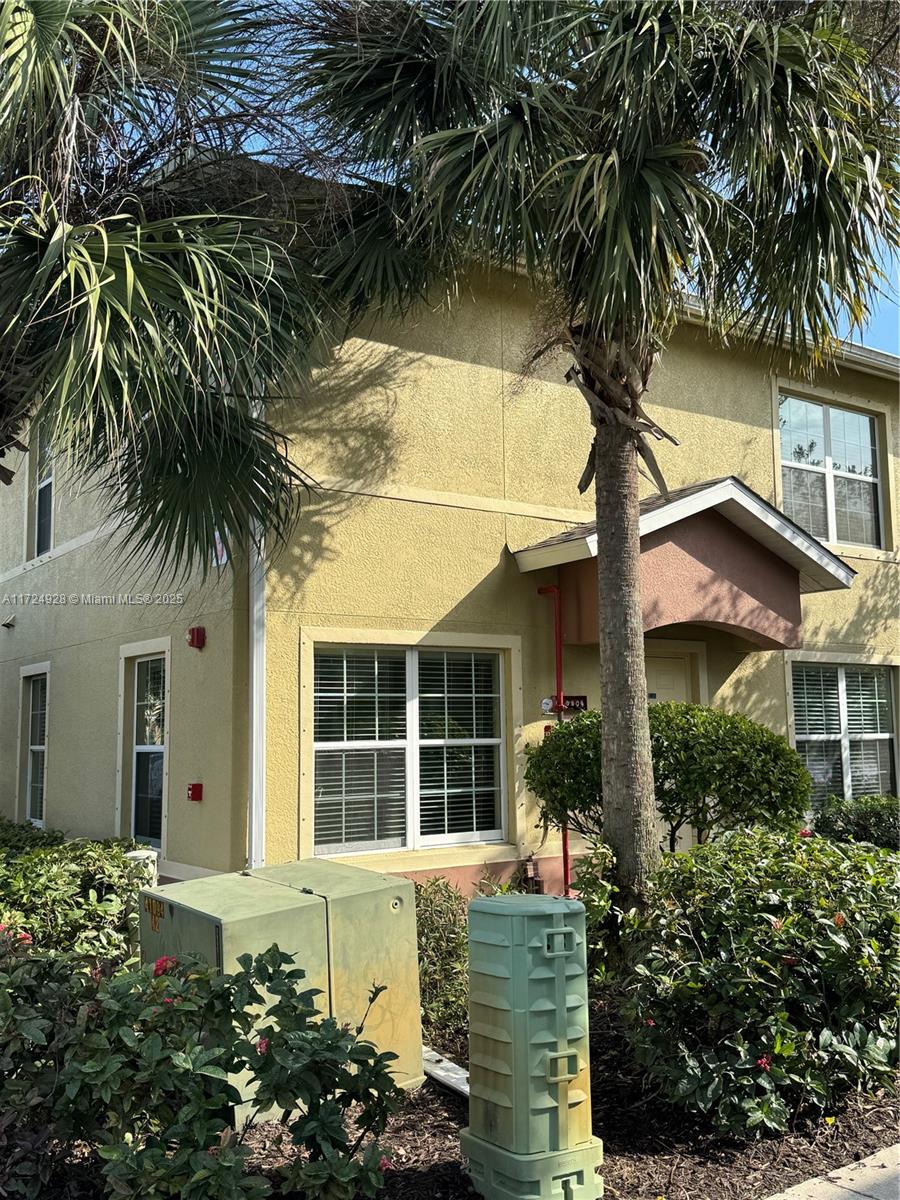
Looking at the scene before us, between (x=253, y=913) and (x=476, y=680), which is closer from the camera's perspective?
(x=253, y=913)

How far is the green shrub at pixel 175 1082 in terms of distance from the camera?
10.3 feet

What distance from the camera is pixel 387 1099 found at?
355 centimetres

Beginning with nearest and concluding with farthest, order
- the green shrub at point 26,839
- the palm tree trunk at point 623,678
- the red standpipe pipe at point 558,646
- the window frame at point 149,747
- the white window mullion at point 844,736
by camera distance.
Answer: the palm tree trunk at point 623,678
the green shrub at point 26,839
the window frame at point 149,747
the red standpipe pipe at point 558,646
the white window mullion at point 844,736

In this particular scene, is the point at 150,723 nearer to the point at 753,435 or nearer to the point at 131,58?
the point at 131,58

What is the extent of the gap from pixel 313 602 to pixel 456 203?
326 cm

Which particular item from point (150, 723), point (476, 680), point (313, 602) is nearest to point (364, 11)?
point (313, 602)

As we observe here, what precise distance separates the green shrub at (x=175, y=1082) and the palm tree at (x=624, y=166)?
2922 millimetres

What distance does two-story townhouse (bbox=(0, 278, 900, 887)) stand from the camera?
307 inches

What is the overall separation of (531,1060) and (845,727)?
9284 millimetres

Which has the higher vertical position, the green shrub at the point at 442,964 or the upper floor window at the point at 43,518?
the upper floor window at the point at 43,518

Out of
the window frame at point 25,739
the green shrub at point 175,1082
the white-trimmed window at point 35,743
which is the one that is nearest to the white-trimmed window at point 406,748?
the green shrub at point 175,1082

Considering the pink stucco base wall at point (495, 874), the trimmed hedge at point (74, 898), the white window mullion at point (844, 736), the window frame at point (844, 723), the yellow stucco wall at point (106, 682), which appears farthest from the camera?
the white window mullion at point (844, 736)

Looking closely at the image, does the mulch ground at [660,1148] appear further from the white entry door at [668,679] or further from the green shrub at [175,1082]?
the white entry door at [668,679]

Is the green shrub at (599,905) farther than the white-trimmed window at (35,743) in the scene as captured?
No
